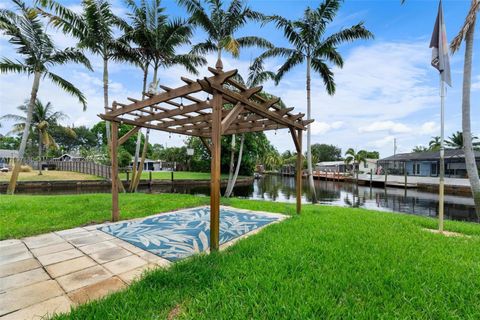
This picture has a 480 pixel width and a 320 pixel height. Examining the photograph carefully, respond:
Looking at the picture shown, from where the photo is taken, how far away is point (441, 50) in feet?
14.4

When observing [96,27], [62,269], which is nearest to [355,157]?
[96,27]

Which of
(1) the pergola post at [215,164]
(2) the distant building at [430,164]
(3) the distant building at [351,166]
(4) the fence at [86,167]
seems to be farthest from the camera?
(3) the distant building at [351,166]

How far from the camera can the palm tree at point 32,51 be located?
8312mm

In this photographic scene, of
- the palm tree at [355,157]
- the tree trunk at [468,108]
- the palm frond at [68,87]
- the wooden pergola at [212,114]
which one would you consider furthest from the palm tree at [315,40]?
the palm tree at [355,157]

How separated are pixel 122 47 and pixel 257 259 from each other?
35.5ft

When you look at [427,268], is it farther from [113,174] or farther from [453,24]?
[453,24]

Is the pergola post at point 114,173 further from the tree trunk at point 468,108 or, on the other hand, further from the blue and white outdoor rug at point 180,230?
the tree trunk at point 468,108

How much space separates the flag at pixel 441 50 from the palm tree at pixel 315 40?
245 inches

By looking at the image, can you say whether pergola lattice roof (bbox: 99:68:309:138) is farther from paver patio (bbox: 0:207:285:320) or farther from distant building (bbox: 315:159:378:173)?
distant building (bbox: 315:159:378:173)

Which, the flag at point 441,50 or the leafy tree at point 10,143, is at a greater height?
the leafy tree at point 10,143

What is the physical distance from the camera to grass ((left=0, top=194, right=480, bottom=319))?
1.84m

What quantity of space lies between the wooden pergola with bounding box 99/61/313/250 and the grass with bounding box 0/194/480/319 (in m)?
0.88

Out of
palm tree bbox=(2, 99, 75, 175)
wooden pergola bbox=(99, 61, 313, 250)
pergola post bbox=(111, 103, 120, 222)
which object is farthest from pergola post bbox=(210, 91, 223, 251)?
palm tree bbox=(2, 99, 75, 175)

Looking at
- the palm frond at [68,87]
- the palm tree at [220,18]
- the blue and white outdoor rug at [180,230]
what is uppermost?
the palm tree at [220,18]
